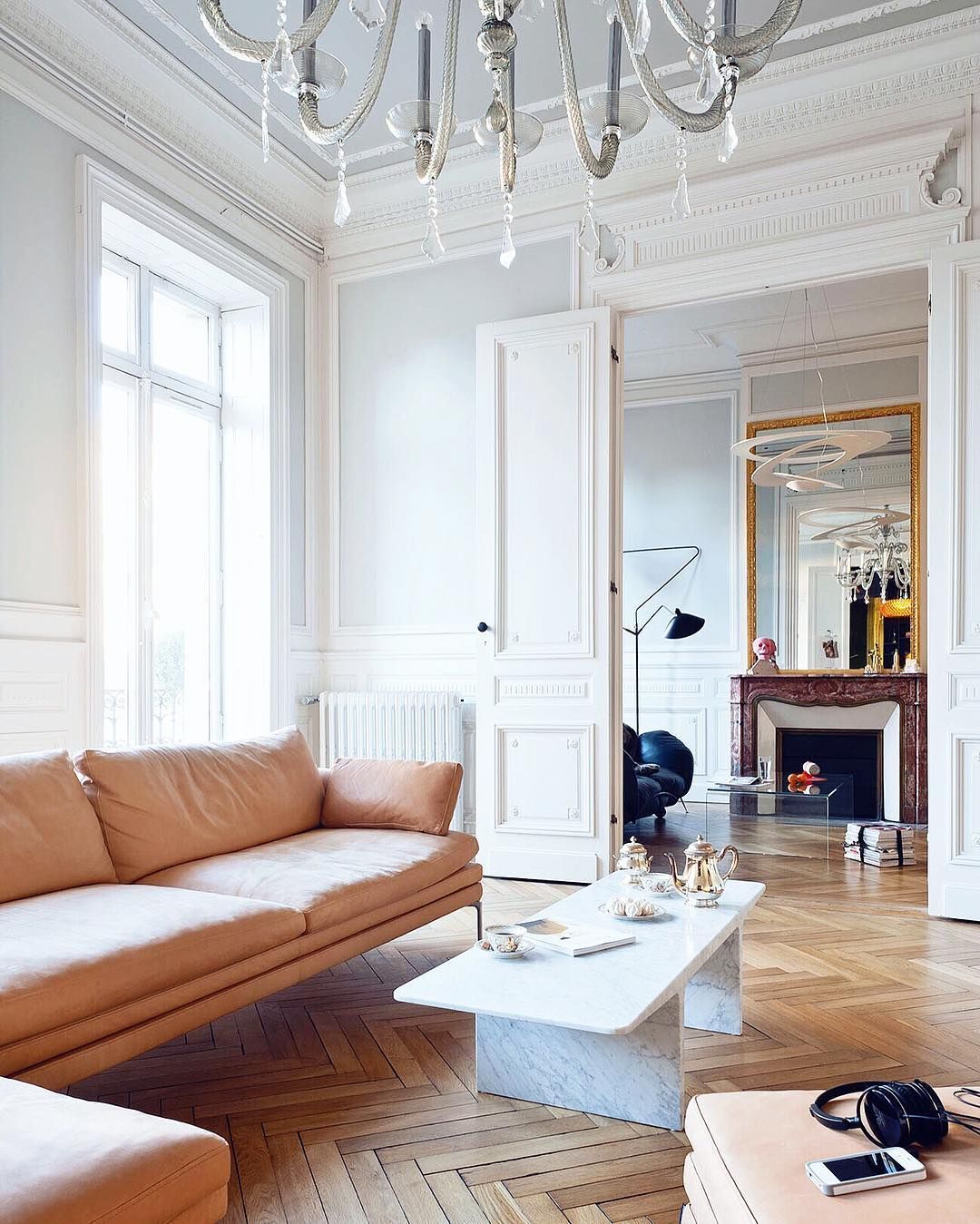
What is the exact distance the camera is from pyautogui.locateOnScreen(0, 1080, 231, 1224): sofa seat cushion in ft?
3.70

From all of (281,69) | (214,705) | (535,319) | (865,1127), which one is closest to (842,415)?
(535,319)

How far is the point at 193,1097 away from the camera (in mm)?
2273

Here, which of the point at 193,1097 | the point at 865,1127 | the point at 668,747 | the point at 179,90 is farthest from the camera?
the point at 668,747

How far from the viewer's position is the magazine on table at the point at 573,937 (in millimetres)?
2283

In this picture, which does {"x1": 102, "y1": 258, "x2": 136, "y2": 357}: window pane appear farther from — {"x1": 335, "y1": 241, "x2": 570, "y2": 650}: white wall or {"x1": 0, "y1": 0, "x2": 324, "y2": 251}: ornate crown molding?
{"x1": 335, "y1": 241, "x2": 570, "y2": 650}: white wall

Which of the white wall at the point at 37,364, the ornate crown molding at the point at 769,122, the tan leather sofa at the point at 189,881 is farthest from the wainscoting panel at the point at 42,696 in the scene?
the ornate crown molding at the point at 769,122

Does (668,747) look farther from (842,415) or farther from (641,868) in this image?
(641,868)

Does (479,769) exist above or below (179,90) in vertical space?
below

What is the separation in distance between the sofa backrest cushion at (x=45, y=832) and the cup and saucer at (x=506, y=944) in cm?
108

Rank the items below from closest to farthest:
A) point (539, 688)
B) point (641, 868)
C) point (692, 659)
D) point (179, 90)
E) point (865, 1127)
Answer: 1. point (865, 1127)
2. point (641, 868)
3. point (179, 90)
4. point (539, 688)
5. point (692, 659)

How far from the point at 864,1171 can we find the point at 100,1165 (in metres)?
0.89

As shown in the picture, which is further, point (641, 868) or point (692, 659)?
point (692, 659)

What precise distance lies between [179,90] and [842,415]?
4516mm

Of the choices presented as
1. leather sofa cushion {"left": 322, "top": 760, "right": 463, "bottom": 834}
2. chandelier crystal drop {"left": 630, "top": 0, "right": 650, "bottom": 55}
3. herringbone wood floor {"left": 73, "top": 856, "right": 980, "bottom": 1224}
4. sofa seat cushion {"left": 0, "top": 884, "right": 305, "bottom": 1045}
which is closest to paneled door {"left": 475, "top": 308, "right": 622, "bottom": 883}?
herringbone wood floor {"left": 73, "top": 856, "right": 980, "bottom": 1224}
